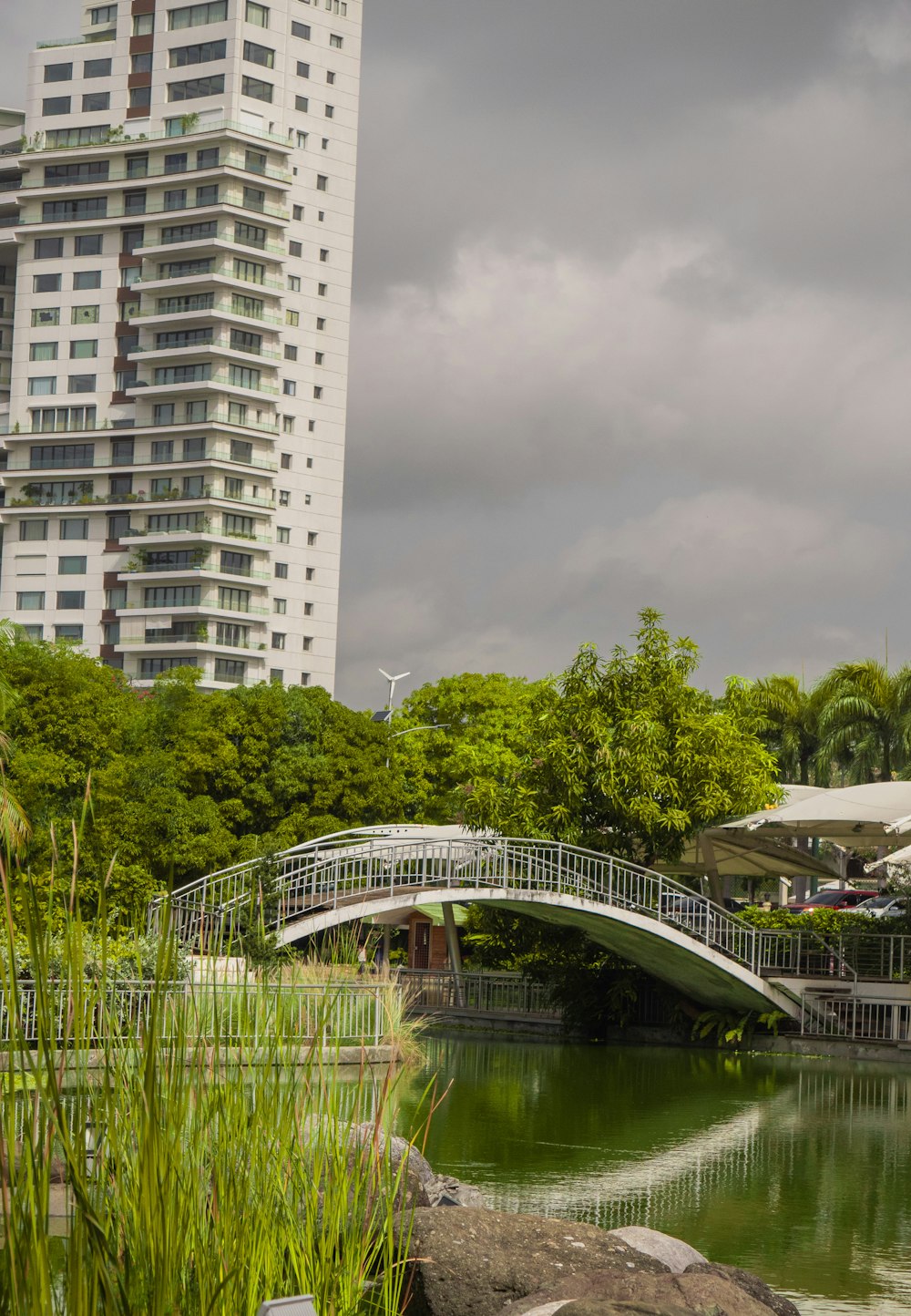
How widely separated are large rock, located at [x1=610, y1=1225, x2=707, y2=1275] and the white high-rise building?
6852 cm

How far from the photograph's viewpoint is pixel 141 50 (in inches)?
3253

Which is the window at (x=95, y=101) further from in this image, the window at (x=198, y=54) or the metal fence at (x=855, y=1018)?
the metal fence at (x=855, y=1018)

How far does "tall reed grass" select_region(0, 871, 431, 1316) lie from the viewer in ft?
13.5

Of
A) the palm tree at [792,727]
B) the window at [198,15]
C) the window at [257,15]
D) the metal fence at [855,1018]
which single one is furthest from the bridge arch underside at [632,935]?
the window at [257,15]

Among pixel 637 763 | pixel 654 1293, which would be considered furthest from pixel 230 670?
pixel 654 1293

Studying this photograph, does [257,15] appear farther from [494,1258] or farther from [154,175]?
[494,1258]

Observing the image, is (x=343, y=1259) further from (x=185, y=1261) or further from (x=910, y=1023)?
(x=910, y=1023)

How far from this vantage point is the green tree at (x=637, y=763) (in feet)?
89.8

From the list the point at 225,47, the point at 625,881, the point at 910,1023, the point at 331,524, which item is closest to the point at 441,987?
the point at 625,881

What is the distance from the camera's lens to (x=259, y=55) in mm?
82062

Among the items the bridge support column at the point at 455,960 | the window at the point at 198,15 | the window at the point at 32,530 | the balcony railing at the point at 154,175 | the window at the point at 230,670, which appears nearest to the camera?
the bridge support column at the point at 455,960

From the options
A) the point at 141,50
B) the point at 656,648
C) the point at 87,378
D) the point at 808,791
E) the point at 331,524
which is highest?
the point at 141,50

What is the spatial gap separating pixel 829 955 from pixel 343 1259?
22.9m

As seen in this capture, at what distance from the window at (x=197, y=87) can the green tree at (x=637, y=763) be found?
61.2 meters
